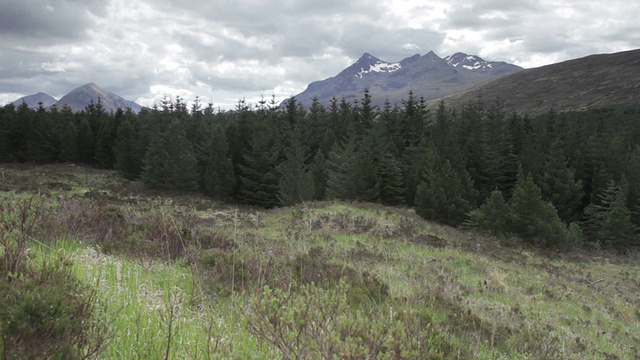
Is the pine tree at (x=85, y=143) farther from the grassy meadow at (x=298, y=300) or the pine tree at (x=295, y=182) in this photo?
the grassy meadow at (x=298, y=300)

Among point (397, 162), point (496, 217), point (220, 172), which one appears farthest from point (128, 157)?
point (496, 217)

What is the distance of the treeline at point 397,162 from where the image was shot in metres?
34.2

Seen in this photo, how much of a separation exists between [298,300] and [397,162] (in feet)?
133

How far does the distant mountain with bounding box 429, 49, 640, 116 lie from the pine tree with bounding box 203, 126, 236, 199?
12003 centimetres

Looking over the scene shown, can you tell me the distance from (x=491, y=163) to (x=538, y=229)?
2144 centimetres

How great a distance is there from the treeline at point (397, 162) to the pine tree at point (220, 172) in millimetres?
125

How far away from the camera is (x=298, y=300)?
2447 millimetres

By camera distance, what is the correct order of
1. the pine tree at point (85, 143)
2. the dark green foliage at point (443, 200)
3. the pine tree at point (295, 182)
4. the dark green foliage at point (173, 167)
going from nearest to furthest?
1. the dark green foliage at point (443, 200)
2. the pine tree at point (295, 182)
3. the dark green foliage at point (173, 167)
4. the pine tree at point (85, 143)

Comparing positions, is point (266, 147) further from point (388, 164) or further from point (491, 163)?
point (491, 163)

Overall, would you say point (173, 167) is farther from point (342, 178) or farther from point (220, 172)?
point (342, 178)

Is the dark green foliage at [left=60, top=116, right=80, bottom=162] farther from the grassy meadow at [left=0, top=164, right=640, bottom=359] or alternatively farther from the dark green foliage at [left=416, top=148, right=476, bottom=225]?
the grassy meadow at [left=0, top=164, right=640, bottom=359]

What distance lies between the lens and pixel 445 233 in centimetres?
2264

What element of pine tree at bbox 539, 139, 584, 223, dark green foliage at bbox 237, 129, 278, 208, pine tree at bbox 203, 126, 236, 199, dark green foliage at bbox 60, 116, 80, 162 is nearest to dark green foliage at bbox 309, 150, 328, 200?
dark green foliage at bbox 237, 129, 278, 208

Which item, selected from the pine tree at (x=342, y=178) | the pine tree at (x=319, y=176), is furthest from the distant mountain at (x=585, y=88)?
the pine tree at (x=342, y=178)
